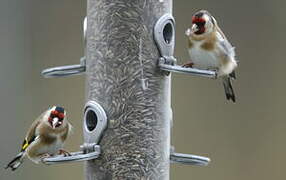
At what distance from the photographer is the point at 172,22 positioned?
310 inches

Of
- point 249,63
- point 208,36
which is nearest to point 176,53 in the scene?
point 249,63

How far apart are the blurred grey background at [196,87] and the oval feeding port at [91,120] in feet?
19.4

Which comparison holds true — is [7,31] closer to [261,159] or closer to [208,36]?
[261,159]

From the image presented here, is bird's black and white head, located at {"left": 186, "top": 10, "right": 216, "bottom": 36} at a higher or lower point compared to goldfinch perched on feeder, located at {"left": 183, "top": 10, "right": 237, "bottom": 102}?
higher

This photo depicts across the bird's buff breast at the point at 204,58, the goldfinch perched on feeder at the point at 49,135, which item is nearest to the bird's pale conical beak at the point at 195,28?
the bird's buff breast at the point at 204,58

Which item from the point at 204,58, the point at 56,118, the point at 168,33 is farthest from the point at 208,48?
the point at 56,118

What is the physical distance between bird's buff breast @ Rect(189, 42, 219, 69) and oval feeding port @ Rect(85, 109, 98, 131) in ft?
2.69

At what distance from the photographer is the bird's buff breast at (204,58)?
8039 millimetres

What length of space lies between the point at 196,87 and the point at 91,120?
21.8ft

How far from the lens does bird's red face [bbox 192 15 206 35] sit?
26.6ft

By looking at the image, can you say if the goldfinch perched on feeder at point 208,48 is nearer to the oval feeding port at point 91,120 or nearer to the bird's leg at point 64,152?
the oval feeding port at point 91,120

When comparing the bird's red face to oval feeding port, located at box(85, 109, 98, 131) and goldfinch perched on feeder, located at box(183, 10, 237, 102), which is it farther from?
oval feeding port, located at box(85, 109, 98, 131)

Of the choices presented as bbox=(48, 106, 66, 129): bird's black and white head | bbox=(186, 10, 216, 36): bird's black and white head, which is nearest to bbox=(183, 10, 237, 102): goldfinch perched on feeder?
bbox=(186, 10, 216, 36): bird's black and white head

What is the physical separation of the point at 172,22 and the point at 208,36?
0.37m
